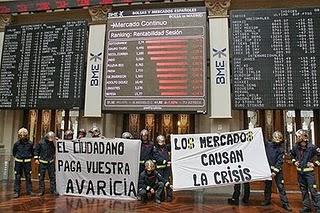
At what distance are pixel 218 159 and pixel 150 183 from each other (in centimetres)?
140

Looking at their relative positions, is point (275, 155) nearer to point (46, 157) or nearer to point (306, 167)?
point (306, 167)

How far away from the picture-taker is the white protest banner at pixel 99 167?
6.02 m

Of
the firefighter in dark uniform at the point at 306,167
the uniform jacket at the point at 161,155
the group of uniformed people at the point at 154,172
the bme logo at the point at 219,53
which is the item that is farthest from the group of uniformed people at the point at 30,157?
the firefighter in dark uniform at the point at 306,167

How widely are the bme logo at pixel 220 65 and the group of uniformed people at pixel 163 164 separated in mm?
1929

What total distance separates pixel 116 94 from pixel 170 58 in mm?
1554

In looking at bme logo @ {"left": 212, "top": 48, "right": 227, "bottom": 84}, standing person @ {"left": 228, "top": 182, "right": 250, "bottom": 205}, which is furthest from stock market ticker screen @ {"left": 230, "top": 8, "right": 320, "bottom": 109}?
standing person @ {"left": 228, "top": 182, "right": 250, "bottom": 205}

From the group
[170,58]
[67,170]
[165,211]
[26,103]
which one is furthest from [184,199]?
[26,103]

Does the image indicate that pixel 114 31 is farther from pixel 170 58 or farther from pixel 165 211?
pixel 165 211

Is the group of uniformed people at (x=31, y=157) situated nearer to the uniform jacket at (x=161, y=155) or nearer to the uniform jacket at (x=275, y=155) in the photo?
the uniform jacket at (x=161, y=155)

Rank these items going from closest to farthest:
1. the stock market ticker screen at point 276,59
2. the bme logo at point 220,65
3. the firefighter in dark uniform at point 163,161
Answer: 1. the firefighter in dark uniform at point 163,161
2. the stock market ticker screen at point 276,59
3. the bme logo at point 220,65

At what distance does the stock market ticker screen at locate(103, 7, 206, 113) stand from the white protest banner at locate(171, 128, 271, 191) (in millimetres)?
1198

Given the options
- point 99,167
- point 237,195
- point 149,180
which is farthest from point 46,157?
point 237,195

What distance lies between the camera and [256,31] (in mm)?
7105

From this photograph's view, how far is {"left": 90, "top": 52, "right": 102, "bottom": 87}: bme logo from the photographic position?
7.82 metres
